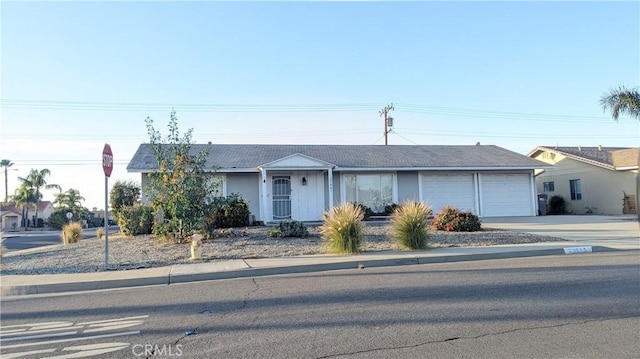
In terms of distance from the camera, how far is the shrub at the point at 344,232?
1260 centimetres

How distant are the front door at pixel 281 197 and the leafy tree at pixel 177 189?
6.60 metres

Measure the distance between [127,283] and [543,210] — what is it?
81.0ft

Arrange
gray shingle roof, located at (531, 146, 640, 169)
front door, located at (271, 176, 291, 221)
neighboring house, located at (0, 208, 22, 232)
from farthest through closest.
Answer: neighboring house, located at (0, 208, 22, 232) < gray shingle roof, located at (531, 146, 640, 169) < front door, located at (271, 176, 291, 221)

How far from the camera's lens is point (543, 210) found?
27.6m

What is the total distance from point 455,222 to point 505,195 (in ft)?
32.5

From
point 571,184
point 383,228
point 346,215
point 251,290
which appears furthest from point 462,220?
point 571,184

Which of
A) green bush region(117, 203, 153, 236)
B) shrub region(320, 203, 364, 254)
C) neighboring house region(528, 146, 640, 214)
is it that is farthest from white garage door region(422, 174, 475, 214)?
green bush region(117, 203, 153, 236)

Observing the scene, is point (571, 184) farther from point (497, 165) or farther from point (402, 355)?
point (402, 355)

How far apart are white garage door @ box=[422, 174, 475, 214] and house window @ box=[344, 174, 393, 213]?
1950mm

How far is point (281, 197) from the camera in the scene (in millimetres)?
22578

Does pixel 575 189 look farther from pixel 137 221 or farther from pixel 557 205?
pixel 137 221

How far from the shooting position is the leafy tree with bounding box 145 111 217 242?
14.9 metres

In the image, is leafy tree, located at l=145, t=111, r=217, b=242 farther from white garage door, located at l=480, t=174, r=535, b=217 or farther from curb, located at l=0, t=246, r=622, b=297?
white garage door, located at l=480, t=174, r=535, b=217

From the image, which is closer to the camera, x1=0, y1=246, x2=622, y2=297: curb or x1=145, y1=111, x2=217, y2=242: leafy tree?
x1=0, y1=246, x2=622, y2=297: curb
